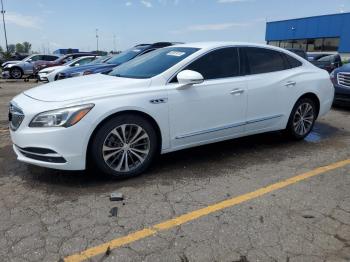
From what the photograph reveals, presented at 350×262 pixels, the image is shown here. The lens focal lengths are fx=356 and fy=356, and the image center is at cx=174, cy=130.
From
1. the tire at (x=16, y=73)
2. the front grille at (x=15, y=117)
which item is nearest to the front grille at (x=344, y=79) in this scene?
the front grille at (x=15, y=117)

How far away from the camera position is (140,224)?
3.13 m

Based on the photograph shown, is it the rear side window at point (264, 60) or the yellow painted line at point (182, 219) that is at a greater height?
the rear side window at point (264, 60)

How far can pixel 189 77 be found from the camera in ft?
13.5

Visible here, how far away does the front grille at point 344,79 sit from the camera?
8672 millimetres

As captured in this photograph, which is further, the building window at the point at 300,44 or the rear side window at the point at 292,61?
the building window at the point at 300,44

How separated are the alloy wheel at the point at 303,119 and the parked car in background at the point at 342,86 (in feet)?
11.1

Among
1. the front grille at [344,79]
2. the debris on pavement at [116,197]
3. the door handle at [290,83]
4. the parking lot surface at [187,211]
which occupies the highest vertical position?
A: the door handle at [290,83]

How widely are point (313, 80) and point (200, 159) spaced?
237cm

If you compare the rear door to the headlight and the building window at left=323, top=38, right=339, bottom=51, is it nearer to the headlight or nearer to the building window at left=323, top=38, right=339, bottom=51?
the headlight

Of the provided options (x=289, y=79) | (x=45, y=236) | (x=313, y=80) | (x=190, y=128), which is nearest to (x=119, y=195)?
(x=45, y=236)

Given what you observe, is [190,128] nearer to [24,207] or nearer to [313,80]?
[24,207]

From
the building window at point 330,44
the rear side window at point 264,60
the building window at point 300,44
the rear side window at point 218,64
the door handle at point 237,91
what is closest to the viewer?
the rear side window at point 218,64

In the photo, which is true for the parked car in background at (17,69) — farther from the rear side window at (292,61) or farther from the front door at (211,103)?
the front door at (211,103)

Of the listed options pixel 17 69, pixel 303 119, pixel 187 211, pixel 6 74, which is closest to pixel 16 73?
pixel 17 69
